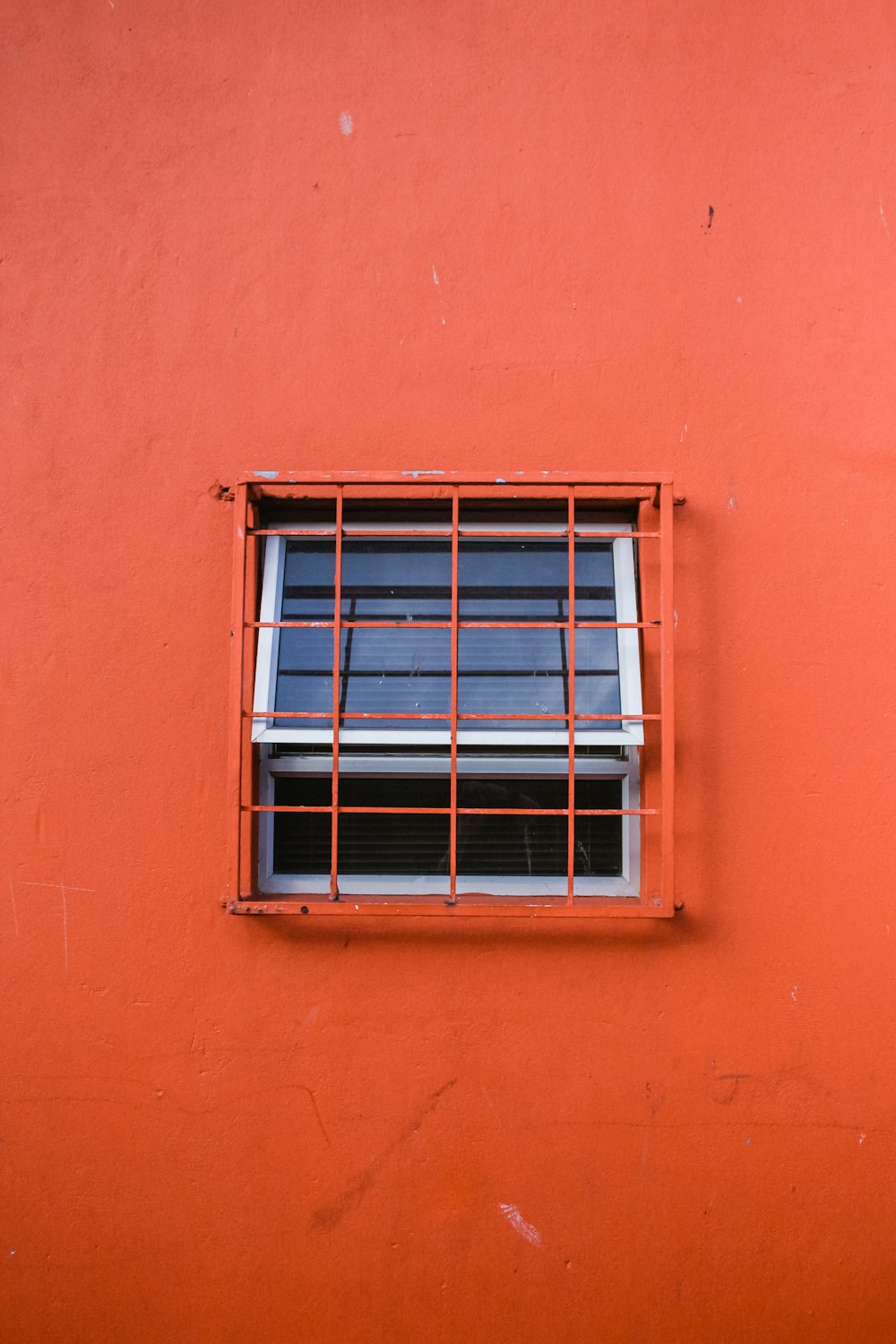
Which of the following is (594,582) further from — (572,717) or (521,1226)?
(521,1226)

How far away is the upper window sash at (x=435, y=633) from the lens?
5.01 ft

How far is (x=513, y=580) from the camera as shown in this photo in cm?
163

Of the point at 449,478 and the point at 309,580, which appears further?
the point at 309,580

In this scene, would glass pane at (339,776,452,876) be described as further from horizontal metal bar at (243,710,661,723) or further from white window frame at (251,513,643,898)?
horizontal metal bar at (243,710,661,723)

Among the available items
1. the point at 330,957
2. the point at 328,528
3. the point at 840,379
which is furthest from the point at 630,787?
the point at 840,379

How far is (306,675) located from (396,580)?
A: 0.30 meters

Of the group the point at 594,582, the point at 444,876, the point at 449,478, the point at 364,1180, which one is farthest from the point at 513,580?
the point at 364,1180

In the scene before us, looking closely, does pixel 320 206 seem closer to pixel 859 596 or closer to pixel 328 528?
pixel 328 528

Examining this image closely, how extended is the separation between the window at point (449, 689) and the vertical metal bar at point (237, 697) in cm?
4

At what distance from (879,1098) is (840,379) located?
1.57 m

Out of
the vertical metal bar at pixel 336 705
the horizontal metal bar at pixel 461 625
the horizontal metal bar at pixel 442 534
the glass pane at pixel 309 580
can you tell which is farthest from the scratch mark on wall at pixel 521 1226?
the horizontal metal bar at pixel 442 534

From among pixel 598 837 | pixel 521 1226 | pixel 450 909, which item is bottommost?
pixel 521 1226

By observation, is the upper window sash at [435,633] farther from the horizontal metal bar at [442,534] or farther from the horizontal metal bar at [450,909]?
the horizontal metal bar at [450,909]

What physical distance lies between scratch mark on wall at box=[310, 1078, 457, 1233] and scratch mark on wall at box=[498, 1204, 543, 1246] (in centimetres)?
25
